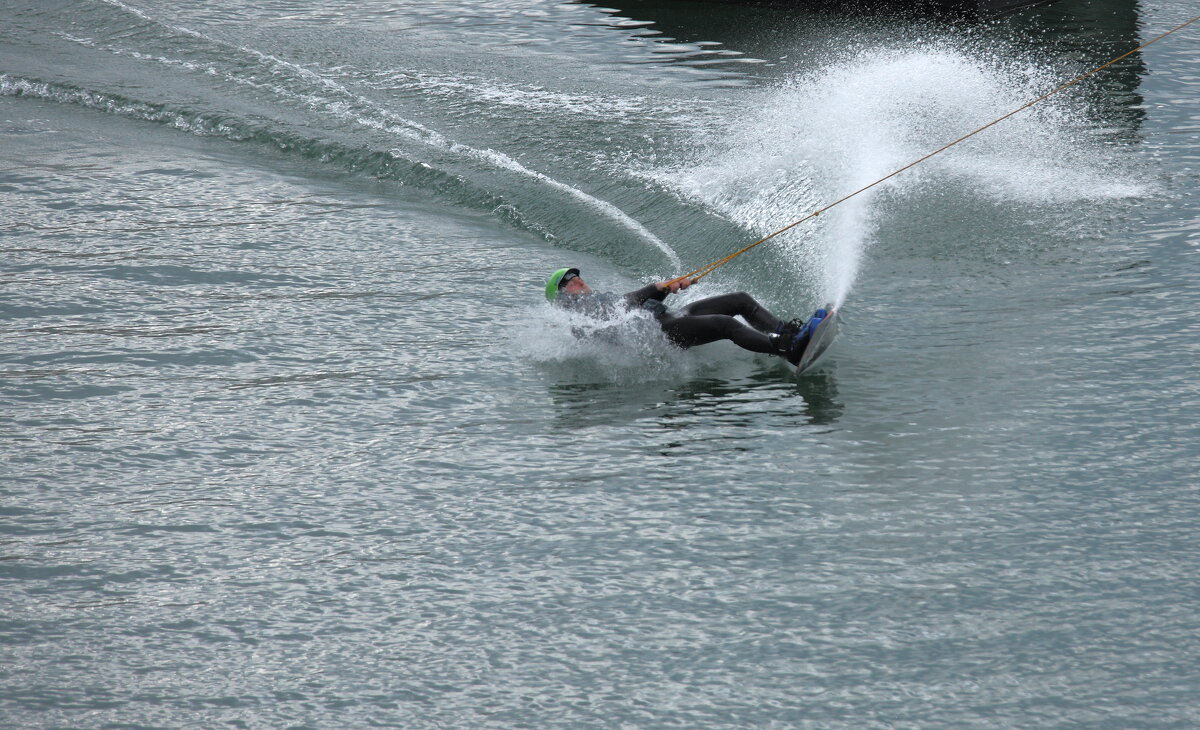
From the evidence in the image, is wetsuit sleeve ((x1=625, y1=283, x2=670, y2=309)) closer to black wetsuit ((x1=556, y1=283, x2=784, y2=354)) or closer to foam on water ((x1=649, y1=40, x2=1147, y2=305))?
black wetsuit ((x1=556, y1=283, x2=784, y2=354))

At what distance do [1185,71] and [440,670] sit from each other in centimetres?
1253

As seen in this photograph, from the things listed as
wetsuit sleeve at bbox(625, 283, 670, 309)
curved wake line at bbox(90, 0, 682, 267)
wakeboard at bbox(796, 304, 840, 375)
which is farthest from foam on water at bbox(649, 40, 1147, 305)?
wetsuit sleeve at bbox(625, 283, 670, 309)

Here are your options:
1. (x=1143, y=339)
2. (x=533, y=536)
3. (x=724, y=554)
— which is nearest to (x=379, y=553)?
(x=533, y=536)

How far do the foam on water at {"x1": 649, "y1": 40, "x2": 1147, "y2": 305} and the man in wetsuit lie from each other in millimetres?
1142

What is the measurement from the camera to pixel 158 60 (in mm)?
16406

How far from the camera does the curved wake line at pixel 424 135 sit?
10916mm

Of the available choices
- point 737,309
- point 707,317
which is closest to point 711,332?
point 707,317

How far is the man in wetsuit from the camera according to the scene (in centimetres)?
738

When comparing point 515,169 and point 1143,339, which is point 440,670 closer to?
point 1143,339

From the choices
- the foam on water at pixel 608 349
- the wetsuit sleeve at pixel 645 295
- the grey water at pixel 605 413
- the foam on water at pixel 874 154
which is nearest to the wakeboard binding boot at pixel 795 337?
the grey water at pixel 605 413

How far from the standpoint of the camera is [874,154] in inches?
450

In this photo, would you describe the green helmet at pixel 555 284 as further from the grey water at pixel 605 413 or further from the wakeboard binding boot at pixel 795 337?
the wakeboard binding boot at pixel 795 337

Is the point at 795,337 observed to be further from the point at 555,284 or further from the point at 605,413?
the point at 555,284

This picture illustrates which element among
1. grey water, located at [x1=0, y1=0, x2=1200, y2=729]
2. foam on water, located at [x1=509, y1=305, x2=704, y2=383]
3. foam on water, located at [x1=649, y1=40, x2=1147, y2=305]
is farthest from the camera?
foam on water, located at [x1=649, y1=40, x2=1147, y2=305]
